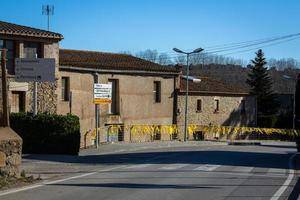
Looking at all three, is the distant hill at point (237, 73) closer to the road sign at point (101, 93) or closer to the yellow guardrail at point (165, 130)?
the yellow guardrail at point (165, 130)

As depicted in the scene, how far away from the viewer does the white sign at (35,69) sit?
24703 millimetres

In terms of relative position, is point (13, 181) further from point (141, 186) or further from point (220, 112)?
point (220, 112)

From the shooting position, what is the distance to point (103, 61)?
44.0m

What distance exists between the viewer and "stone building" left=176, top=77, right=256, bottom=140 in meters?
52.8

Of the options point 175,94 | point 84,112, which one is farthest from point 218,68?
point 84,112

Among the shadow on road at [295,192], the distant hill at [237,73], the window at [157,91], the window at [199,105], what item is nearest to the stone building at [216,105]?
the window at [199,105]

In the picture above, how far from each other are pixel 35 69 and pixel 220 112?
1335 inches

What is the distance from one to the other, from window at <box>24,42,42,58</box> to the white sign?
743 cm

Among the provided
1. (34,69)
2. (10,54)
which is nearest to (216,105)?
Answer: (10,54)

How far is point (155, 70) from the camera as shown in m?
47.2

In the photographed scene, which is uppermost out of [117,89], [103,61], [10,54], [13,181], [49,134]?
[103,61]

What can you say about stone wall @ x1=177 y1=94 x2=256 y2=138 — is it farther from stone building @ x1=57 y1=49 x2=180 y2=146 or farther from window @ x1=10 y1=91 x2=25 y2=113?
window @ x1=10 y1=91 x2=25 y2=113

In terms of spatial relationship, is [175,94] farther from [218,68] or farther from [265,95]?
[218,68]

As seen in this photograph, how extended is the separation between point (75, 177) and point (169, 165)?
18.4 ft
